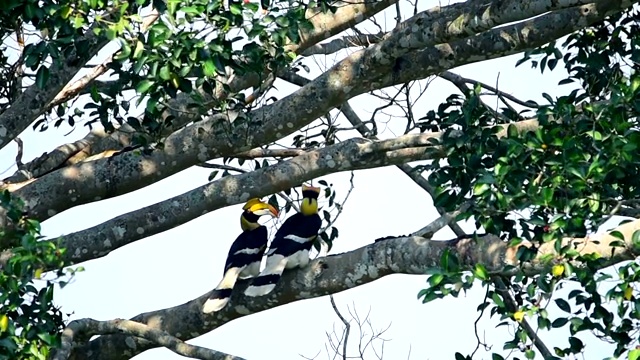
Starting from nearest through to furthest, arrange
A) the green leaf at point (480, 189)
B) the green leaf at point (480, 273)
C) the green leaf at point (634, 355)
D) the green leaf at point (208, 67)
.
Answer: the green leaf at point (634, 355) < the green leaf at point (480, 273) < the green leaf at point (480, 189) < the green leaf at point (208, 67)

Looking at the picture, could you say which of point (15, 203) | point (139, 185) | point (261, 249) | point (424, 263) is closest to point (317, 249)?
point (261, 249)

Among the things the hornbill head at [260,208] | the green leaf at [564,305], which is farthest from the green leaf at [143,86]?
the hornbill head at [260,208]

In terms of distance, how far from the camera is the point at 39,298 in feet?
16.6

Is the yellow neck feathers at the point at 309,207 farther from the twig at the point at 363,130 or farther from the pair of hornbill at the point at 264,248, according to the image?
the twig at the point at 363,130

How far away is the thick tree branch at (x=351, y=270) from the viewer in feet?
16.4

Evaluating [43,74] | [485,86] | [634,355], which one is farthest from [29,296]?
[485,86]

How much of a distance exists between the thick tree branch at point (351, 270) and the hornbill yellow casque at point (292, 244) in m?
0.07

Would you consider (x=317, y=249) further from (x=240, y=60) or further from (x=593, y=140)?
(x=593, y=140)

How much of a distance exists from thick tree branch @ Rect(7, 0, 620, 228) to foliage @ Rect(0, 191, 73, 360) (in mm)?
1395

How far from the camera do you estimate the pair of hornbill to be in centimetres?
646

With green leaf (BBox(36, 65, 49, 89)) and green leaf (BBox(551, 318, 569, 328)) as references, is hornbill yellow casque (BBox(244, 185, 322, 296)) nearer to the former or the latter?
green leaf (BBox(36, 65, 49, 89))

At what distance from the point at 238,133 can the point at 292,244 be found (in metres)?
0.92

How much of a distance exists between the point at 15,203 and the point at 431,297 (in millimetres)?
1838

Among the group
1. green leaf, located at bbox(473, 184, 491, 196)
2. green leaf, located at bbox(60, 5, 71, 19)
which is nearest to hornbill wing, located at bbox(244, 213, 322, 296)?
green leaf, located at bbox(473, 184, 491, 196)
